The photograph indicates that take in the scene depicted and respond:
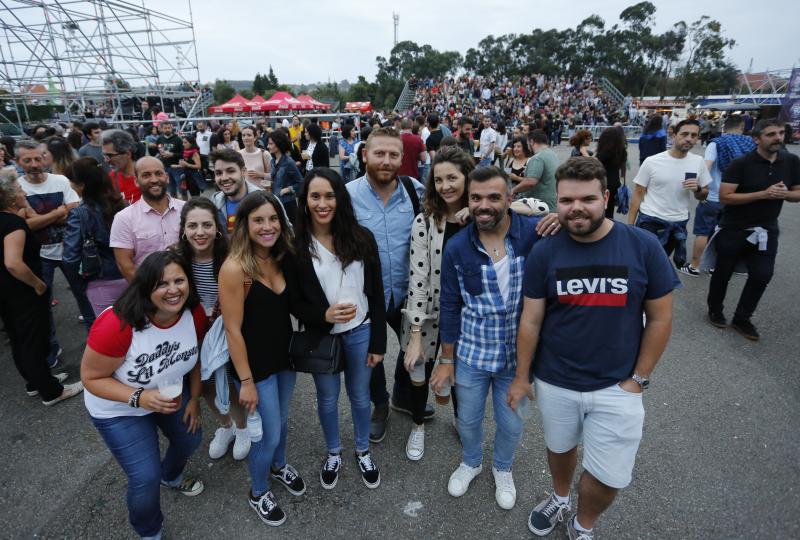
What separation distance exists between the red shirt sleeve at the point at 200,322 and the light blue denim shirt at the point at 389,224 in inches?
40.0

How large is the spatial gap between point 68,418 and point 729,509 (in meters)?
4.47

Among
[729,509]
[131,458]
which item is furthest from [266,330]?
[729,509]

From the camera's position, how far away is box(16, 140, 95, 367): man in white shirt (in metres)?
3.51

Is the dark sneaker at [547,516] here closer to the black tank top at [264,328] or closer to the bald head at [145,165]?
the black tank top at [264,328]

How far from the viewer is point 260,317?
203 centimetres

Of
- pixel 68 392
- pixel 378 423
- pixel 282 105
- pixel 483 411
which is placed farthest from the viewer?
pixel 282 105

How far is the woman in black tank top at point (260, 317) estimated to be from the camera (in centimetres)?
196

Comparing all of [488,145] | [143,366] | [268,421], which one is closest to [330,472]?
[268,421]

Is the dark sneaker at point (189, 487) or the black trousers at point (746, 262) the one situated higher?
the black trousers at point (746, 262)

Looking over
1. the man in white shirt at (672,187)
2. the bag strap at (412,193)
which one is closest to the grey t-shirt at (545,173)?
the man in white shirt at (672,187)

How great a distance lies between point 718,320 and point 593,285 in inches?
140

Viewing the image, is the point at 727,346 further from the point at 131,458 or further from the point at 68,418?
the point at 68,418

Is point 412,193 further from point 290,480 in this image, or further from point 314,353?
point 290,480

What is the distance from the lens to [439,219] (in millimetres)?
2338
